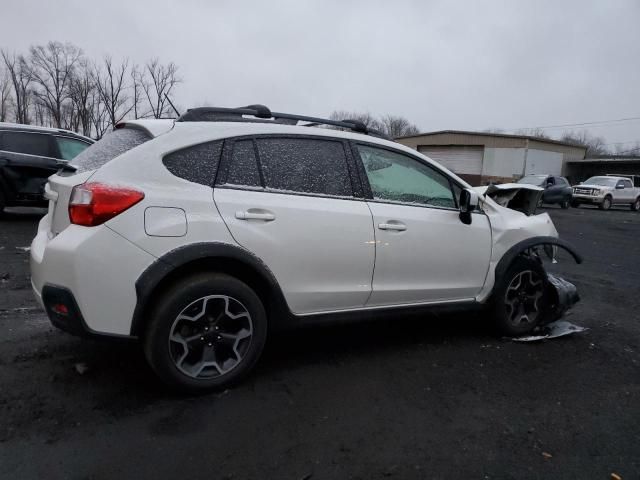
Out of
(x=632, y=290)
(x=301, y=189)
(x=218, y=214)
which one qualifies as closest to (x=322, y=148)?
(x=301, y=189)

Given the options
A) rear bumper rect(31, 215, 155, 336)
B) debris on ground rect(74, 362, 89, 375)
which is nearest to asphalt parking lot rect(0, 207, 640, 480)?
debris on ground rect(74, 362, 89, 375)

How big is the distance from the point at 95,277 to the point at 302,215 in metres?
1.26

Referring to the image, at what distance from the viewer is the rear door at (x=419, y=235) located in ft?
10.7

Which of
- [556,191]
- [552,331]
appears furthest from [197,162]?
[556,191]

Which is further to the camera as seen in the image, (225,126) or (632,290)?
(632,290)

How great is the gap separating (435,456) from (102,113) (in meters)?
65.2

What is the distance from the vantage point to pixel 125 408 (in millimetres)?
2619

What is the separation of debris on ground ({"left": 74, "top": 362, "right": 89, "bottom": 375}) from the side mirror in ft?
9.75

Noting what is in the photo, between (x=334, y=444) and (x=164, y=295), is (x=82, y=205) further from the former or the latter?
(x=334, y=444)

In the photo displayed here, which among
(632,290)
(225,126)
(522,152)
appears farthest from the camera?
(522,152)

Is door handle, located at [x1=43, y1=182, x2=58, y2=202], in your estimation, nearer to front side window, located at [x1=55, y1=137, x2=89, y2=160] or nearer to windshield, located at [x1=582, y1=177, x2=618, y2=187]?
front side window, located at [x1=55, y1=137, x2=89, y2=160]

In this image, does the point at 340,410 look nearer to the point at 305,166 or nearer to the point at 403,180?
the point at 305,166

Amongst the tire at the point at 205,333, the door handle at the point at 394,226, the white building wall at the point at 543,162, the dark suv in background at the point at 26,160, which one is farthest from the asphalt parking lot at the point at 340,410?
the white building wall at the point at 543,162

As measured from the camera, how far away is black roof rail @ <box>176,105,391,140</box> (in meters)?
3.10
